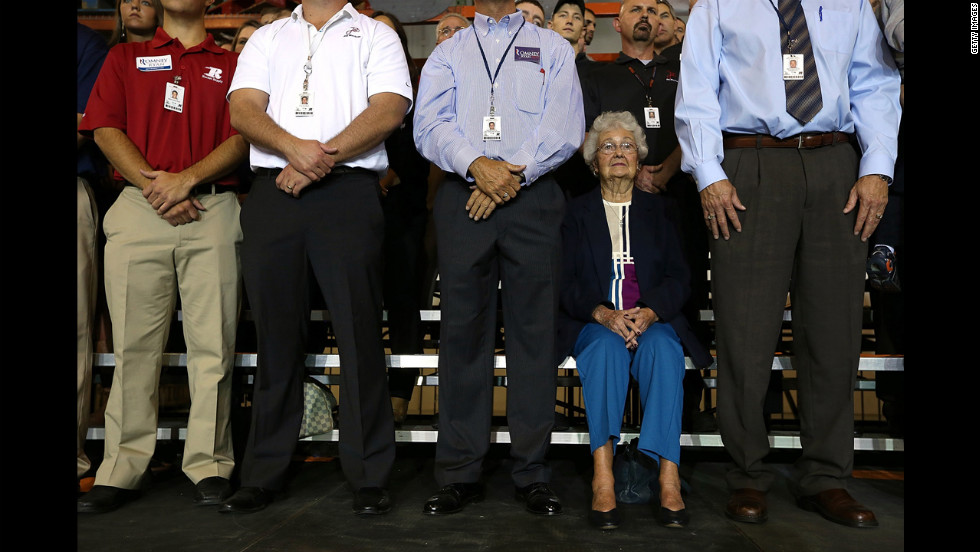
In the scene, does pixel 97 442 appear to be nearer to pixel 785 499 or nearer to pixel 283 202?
pixel 283 202

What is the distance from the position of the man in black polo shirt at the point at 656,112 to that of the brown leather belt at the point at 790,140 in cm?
49

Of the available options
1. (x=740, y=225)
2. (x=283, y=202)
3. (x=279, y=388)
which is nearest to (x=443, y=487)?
(x=279, y=388)

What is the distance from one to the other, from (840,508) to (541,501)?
943 millimetres

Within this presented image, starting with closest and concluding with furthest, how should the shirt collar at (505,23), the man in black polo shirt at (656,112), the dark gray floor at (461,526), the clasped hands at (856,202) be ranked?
the dark gray floor at (461,526) → the clasped hands at (856,202) → the shirt collar at (505,23) → the man in black polo shirt at (656,112)

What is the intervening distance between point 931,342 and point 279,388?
2.13 meters

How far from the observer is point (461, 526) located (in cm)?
239

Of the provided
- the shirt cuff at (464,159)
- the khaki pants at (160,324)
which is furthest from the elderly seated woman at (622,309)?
the khaki pants at (160,324)

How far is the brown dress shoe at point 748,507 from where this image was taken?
2.42m

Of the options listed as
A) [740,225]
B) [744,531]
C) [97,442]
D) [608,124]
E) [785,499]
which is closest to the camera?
[744,531]

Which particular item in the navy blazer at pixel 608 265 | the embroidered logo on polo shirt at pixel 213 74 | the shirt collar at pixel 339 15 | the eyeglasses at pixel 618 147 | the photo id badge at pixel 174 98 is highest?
the shirt collar at pixel 339 15

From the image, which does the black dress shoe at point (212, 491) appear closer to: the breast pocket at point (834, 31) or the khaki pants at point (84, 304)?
the khaki pants at point (84, 304)

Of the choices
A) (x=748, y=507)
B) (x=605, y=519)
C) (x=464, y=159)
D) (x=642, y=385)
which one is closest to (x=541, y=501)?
(x=605, y=519)

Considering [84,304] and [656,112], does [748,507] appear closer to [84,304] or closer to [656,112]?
[656,112]

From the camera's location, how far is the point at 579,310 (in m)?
2.87
